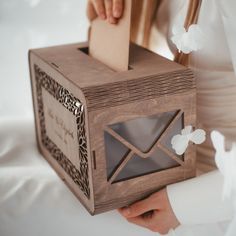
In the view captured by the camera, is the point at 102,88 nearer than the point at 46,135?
Yes

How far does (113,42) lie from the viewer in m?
0.71

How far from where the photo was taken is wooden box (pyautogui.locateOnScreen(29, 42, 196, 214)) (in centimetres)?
62

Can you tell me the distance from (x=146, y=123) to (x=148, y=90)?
0.16 ft

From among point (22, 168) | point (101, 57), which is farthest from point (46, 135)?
point (101, 57)

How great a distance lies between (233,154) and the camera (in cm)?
58

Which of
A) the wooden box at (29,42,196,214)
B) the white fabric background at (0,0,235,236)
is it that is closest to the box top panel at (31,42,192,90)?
the wooden box at (29,42,196,214)

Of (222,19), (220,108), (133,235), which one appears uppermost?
(222,19)

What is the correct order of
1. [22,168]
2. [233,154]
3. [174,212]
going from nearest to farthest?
[233,154], [174,212], [22,168]

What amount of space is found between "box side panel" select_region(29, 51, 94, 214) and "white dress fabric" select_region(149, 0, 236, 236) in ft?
0.43

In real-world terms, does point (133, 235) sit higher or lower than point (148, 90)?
lower

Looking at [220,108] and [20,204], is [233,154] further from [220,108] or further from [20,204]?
[20,204]

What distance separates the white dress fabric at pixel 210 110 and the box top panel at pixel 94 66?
80 mm

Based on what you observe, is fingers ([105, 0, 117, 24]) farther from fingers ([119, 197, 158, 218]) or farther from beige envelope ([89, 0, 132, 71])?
fingers ([119, 197, 158, 218])

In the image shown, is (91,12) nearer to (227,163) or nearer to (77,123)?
(77,123)
